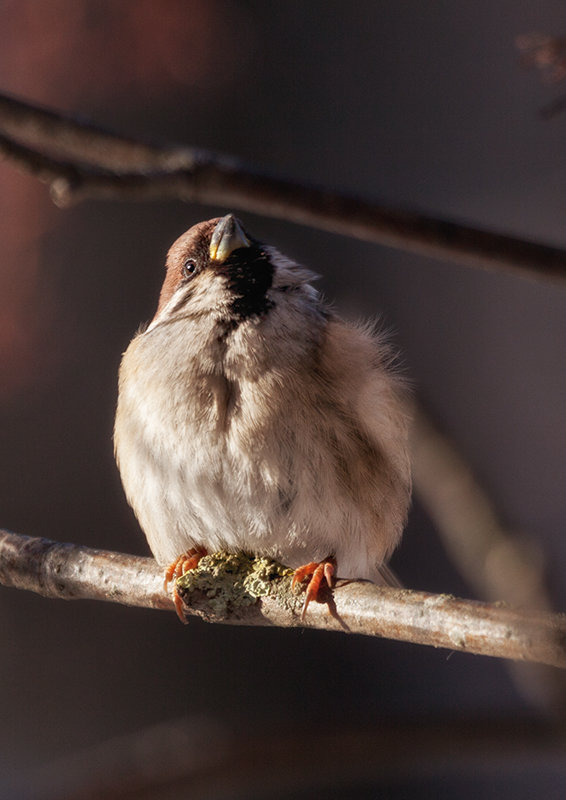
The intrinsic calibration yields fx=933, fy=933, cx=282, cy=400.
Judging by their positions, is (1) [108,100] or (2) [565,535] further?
(1) [108,100]

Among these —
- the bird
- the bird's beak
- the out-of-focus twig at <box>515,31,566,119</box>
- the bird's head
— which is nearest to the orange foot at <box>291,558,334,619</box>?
the bird

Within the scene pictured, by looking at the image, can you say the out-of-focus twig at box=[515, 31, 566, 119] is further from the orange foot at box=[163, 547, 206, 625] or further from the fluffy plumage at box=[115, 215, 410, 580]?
the orange foot at box=[163, 547, 206, 625]

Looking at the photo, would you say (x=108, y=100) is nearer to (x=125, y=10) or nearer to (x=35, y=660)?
(x=125, y=10)

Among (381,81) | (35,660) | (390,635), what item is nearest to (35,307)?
(35,660)

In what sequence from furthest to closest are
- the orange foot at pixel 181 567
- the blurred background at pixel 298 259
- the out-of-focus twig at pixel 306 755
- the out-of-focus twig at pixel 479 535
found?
1. the blurred background at pixel 298 259
2. the orange foot at pixel 181 567
3. the out-of-focus twig at pixel 479 535
4. the out-of-focus twig at pixel 306 755

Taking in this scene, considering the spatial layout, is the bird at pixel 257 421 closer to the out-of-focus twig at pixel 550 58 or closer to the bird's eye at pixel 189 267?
the bird's eye at pixel 189 267

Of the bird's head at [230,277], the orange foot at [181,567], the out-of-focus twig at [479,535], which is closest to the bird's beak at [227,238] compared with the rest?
the bird's head at [230,277]

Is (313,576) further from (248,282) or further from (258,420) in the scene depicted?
(248,282)
